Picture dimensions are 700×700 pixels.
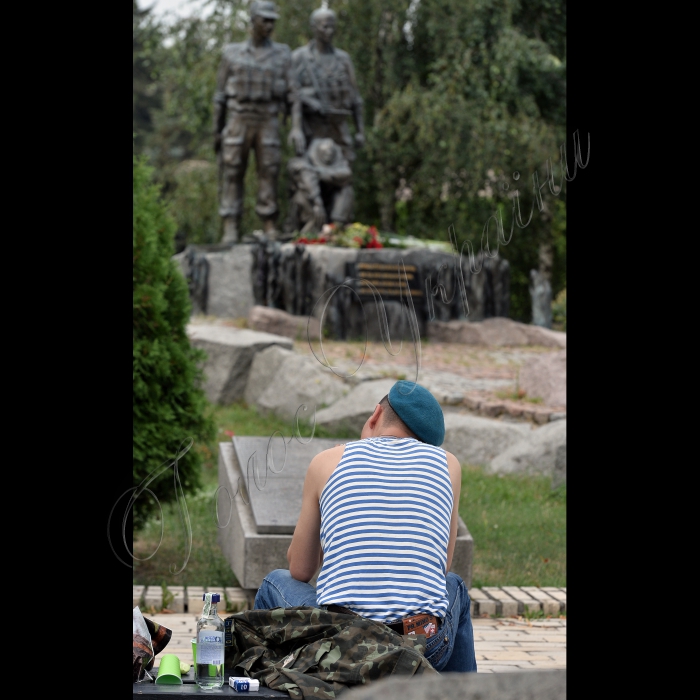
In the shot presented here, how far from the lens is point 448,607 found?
283 cm

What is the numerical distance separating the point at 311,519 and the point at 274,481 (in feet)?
7.78

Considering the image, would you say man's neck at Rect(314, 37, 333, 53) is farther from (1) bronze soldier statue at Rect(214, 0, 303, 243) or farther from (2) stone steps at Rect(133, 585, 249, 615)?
(2) stone steps at Rect(133, 585, 249, 615)

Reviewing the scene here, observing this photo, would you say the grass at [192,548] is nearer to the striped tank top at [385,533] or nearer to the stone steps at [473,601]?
the stone steps at [473,601]

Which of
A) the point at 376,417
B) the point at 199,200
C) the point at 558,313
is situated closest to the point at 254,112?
the point at 199,200

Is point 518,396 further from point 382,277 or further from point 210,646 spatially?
point 210,646

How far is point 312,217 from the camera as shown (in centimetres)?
1529

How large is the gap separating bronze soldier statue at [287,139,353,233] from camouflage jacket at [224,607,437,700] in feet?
41.6

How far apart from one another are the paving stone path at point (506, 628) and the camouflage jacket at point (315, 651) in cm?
136

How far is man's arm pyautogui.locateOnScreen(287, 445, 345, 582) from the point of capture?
286 cm

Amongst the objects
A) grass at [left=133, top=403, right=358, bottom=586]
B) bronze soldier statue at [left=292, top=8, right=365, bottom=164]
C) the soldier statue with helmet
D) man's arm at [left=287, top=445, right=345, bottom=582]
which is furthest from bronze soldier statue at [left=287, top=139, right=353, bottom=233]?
man's arm at [left=287, top=445, right=345, bottom=582]

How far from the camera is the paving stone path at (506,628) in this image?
13.7 ft
